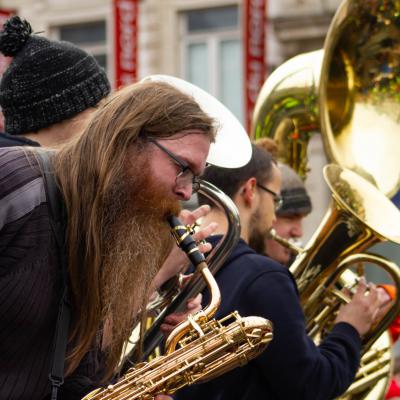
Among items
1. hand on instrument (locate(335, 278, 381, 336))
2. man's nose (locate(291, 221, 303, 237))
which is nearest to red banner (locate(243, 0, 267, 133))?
man's nose (locate(291, 221, 303, 237))

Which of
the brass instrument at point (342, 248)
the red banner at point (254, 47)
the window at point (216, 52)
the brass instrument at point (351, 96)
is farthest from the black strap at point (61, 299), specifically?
the window at point (216, 52)

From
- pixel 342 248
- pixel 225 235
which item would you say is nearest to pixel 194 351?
pixel 225 235

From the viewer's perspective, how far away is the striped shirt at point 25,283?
2414 millimetres

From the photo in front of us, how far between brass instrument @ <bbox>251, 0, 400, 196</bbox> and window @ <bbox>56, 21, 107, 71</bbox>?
9897mm

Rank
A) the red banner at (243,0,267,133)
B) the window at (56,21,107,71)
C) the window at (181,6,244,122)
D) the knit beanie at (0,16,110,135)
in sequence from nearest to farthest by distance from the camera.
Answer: the knit beanie at (0,16,110,135)
the red banner at (243,0,267,133)
the window at (181,6,244,122)
the window at (56,21,107,71)

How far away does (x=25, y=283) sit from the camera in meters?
2.42

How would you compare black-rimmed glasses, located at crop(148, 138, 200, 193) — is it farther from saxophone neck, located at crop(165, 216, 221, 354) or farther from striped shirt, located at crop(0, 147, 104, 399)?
striped shirt, located at crop(0, 147, 104, 399)

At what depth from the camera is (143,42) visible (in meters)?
13.9

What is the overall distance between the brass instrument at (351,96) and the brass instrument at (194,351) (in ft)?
5.30

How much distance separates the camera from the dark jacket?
326 centimetres

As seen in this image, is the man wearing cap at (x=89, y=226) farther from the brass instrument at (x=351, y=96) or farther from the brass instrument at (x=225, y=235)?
the brass instrument at (x=351, y=96)

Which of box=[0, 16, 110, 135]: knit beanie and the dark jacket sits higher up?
box=[0, 16, 110, 135]: knit beanie

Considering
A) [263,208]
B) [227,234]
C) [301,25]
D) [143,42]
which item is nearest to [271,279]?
[227,234]

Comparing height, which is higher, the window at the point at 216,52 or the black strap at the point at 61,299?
the black strap at the point at 61,299
